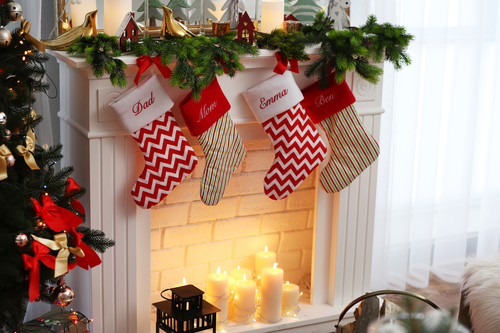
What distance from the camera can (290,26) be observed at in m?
1.94

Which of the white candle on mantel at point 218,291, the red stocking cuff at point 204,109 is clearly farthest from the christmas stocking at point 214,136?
the white candle on mantel at point 218,291

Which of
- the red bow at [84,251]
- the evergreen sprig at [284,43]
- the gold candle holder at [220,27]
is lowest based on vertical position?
the red bow at [84,251]

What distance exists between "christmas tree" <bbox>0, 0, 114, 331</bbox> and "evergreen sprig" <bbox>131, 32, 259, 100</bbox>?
0.34 meters

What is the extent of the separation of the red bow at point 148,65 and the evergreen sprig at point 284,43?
1.21ft

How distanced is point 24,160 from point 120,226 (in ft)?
1.62

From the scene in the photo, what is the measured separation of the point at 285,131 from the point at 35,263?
92 centimetres

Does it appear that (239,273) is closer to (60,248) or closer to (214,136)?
(214,136)

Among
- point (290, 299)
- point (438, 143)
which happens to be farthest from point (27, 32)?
point (438, 143)

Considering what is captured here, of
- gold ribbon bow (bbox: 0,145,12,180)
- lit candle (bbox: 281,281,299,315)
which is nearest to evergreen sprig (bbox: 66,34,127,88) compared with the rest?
gold ribbon bow (bbox: 0,145,12,180)

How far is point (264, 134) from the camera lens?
202 centimetres

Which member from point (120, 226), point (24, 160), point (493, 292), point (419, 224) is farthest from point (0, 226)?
point (419, 224)

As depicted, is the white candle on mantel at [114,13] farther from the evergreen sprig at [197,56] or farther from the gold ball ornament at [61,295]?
the gold ball ornament at [61,295]

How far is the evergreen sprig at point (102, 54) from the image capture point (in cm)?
155

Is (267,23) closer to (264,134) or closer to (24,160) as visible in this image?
(264,134)
